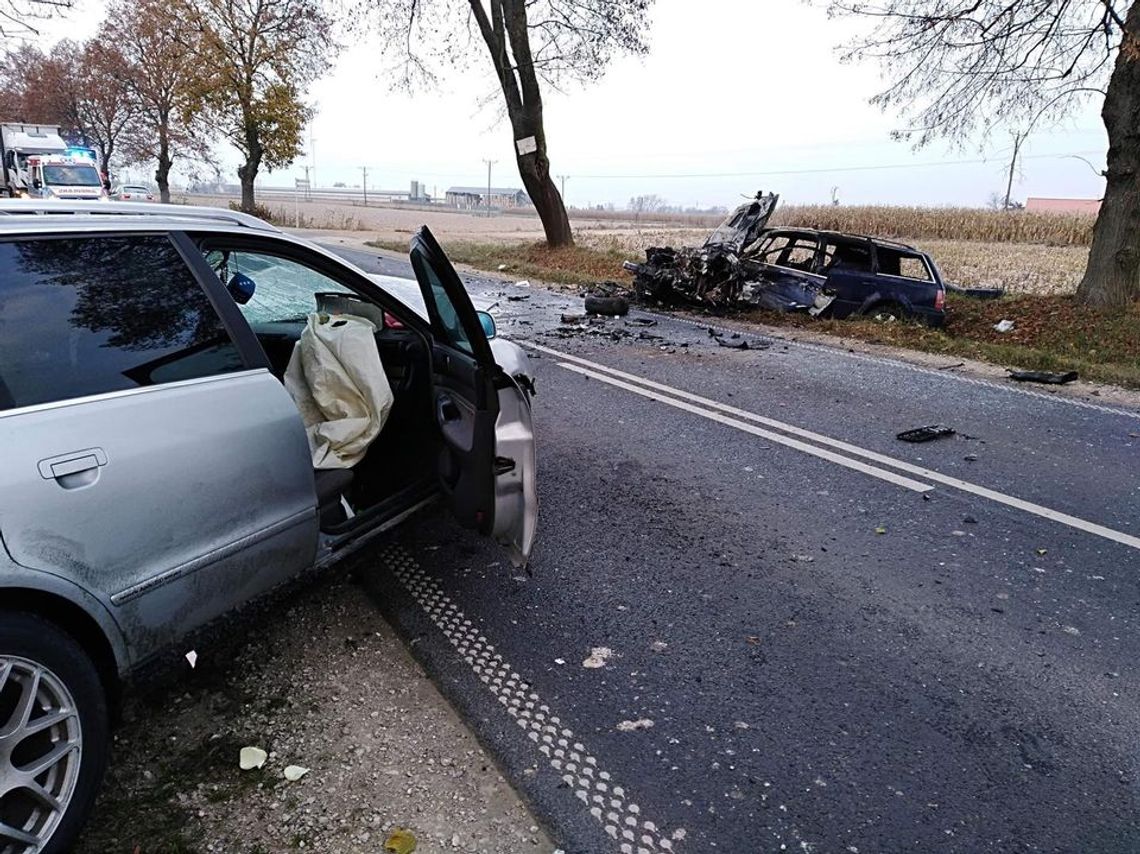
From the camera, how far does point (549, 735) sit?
100.0 inches

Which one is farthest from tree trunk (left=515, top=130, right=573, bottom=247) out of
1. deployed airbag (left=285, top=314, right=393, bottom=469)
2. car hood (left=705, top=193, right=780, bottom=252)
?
deployed airbag (left=285, top=314, right=393, bottom=469)

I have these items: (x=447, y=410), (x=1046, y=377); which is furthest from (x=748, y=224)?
(x=447, y=410)

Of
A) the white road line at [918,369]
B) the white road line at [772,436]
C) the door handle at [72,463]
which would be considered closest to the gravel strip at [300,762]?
the door handle at [72,463]

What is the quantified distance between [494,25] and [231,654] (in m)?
20.2

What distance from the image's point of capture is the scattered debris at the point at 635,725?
2.57m

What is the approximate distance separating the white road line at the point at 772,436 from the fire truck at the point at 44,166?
2939cm

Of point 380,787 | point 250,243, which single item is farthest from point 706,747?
point 250,243

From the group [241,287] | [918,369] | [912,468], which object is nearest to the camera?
[241,287]

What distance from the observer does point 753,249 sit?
1266 centimetres

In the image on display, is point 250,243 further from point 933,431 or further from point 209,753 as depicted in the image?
point 933,431

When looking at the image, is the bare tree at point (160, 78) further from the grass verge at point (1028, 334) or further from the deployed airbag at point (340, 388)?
the deployed airbag at point (340, 388)

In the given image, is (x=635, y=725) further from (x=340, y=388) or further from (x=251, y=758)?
(x=340, y=388)

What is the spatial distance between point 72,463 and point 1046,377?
8.66 m

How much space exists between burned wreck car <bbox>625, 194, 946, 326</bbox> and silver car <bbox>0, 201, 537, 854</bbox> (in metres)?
9.25
